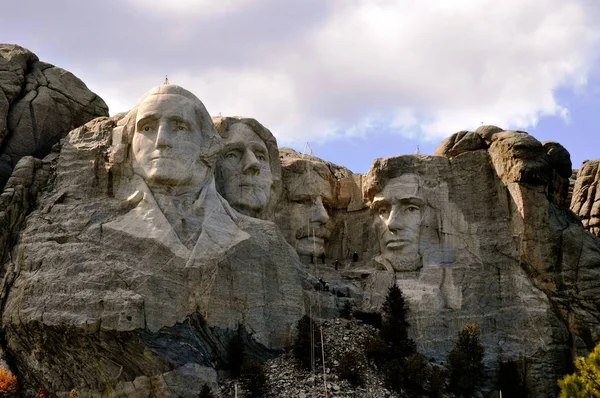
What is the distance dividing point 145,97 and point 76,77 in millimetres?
4343

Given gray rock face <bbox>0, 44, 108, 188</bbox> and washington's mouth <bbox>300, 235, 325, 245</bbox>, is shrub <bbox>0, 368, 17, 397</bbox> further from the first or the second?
washington's mouth <bbox>300, 235, 325, 245</bbox>

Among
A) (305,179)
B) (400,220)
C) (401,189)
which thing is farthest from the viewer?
(305,179)

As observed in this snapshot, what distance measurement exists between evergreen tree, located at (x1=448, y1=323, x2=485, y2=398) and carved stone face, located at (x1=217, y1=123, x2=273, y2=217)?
7129 millimetres

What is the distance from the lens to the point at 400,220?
3869 cm

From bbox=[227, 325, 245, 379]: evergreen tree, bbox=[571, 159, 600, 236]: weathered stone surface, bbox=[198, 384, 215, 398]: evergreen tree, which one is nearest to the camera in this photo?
bbox=[198, 384, 215, 398]: evergreen tree

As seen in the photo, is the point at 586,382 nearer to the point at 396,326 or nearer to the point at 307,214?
the point at 396,326

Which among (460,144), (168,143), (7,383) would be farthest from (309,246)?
(7,383)

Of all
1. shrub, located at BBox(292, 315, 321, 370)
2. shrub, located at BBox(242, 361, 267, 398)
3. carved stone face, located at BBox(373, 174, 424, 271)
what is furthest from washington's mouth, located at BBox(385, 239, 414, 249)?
shrub, located at BBox(242, 361, 267, 398)

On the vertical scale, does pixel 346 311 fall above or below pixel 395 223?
below

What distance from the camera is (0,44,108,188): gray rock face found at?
37.7 meters

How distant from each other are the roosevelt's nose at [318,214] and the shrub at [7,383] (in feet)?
36.0

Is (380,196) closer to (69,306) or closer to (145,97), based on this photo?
(145,97)

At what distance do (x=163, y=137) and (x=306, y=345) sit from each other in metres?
6.78

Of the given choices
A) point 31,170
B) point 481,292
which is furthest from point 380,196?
point 31,170
